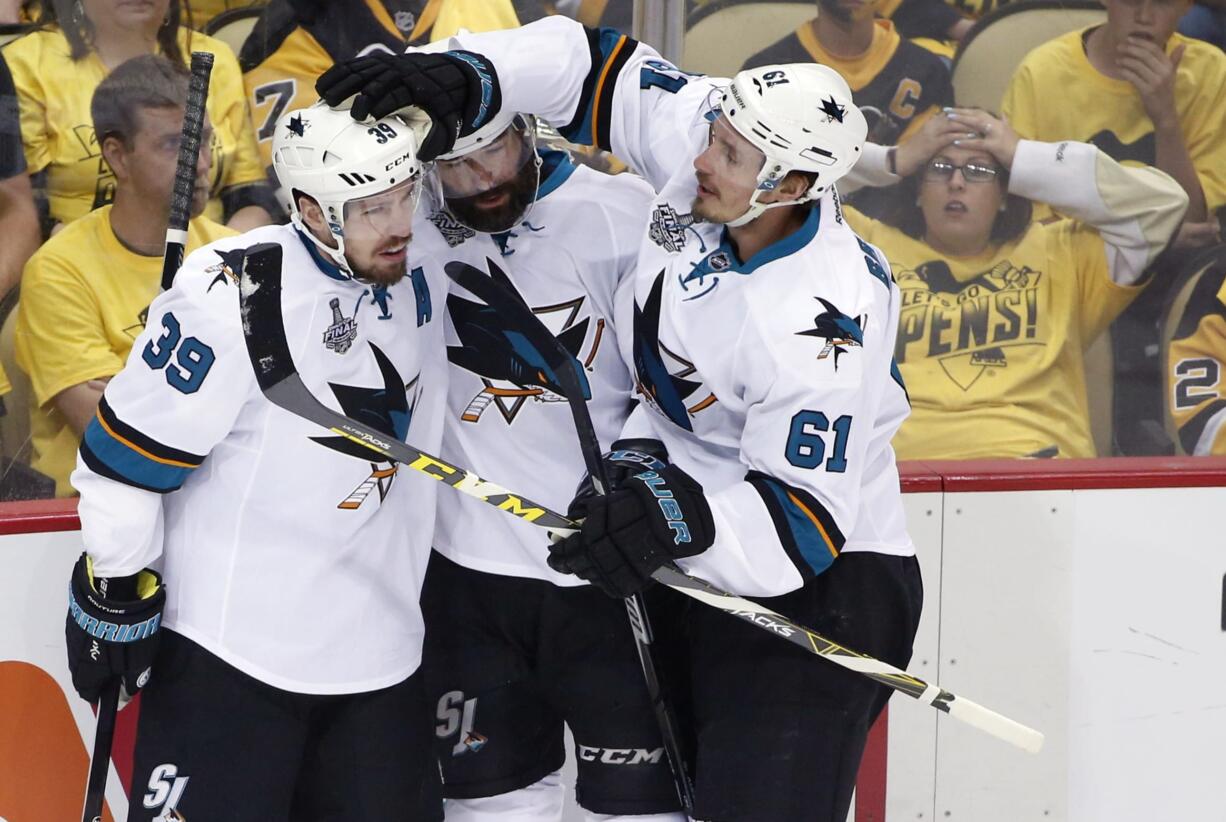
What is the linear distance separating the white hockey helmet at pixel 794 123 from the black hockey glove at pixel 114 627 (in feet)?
2.79

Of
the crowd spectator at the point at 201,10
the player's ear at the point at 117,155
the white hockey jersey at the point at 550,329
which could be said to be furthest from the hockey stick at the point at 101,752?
the crowd spectator at the point at 201,10

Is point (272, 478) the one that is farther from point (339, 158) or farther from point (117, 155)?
point (117, 155)

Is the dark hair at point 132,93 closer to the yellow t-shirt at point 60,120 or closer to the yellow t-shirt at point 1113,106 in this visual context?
the yellow t-shirt at point 60,120

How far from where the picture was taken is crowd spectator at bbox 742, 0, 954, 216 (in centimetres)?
305

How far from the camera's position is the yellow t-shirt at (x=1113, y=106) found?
316 centimetres

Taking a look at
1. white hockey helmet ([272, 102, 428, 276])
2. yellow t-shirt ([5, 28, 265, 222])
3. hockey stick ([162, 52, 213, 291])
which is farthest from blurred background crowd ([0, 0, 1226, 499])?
white hockey helmet ([272, 102, 428, 276])

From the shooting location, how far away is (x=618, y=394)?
82.0 inches

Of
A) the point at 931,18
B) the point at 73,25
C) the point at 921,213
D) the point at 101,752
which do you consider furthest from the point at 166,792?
the point at 931,18

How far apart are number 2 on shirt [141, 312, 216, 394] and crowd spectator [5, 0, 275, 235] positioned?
39.8 inches

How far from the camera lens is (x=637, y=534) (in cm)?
172

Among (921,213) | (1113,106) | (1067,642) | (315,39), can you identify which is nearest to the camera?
(1067,642)

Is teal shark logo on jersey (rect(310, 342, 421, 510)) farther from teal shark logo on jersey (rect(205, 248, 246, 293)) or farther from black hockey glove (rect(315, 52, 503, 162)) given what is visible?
black hockey glove (rect(315, 52, 503, 162))

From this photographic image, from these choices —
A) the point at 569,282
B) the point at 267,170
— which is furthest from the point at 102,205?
the point at 569,282

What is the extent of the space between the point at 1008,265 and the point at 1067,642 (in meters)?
0.92
